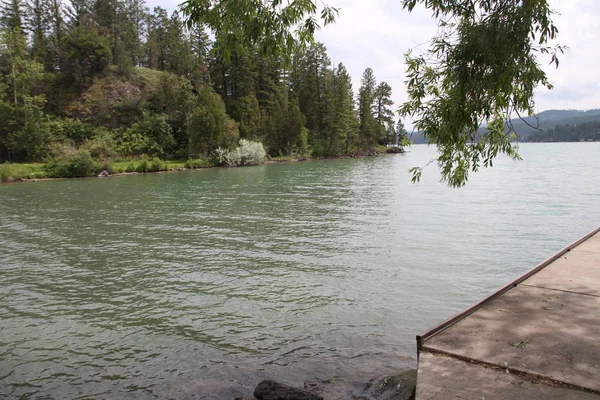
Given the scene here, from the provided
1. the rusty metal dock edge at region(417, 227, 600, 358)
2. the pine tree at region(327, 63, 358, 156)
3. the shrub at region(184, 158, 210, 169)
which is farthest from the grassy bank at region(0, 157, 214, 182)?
the rusty metal dock edge at region(417, 227, 600, 358)

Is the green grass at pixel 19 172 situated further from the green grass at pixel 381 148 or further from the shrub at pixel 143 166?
the green grass at pixel 381 148

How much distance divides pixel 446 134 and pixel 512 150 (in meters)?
1.80

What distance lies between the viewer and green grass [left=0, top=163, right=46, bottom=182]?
1788 inches

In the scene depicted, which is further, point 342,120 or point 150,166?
point 342,120

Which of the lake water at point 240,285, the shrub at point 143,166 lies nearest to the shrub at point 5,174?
the shrub at point 143,166

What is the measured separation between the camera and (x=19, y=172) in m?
46.5

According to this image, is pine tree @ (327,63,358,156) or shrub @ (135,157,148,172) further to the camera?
pine tree @ (327,63,358,156)

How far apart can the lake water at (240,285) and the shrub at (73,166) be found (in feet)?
90.9

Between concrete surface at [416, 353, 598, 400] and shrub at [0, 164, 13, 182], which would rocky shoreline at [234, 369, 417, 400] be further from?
shrub at [0, 164, 13, 182]

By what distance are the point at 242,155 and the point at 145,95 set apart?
88.3 feet

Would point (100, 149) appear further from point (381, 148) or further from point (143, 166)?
point (381, 148)

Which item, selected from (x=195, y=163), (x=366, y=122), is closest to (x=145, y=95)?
(x=195, y=163)

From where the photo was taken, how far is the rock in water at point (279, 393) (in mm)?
5606

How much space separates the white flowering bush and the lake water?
42.0 metres
